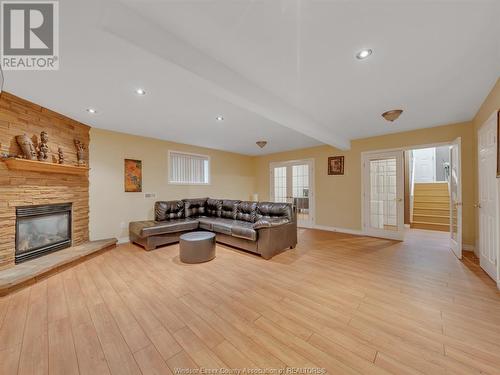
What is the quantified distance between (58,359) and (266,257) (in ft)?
8.12

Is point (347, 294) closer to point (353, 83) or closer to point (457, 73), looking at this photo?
point (353, 83)

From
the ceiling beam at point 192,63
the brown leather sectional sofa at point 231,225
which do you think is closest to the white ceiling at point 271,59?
the ceiling beam at point 192,63

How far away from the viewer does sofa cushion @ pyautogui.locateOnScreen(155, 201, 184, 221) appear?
436 centimetres

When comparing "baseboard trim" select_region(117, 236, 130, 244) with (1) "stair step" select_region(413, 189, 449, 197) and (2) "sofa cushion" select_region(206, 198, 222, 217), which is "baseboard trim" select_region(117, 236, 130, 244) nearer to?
(2) "sofa cushion" select_region(206, 198, 222, 217)

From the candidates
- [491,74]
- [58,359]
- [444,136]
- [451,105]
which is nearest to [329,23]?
[491,74]

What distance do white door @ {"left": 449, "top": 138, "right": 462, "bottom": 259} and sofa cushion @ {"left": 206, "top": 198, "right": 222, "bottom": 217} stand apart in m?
4.63

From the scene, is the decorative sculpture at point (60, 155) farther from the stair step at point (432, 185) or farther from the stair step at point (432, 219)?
the stair step at point (432, 185)

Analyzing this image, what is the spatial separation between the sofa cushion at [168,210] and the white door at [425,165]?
27.3 feet

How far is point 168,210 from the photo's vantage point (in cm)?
444

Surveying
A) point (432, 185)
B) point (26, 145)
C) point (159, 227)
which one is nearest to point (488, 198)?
point (432, 185)

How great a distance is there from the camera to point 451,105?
2918 millimetres

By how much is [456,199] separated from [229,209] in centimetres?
443

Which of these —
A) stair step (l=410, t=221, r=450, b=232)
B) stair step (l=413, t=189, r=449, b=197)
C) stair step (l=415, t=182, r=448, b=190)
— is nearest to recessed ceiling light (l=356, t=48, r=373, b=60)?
stair step (l=410, t=221, r=450, b=232)

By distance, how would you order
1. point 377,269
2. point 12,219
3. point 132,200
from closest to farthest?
point 12,219 < point 377,269 < point 132,200
